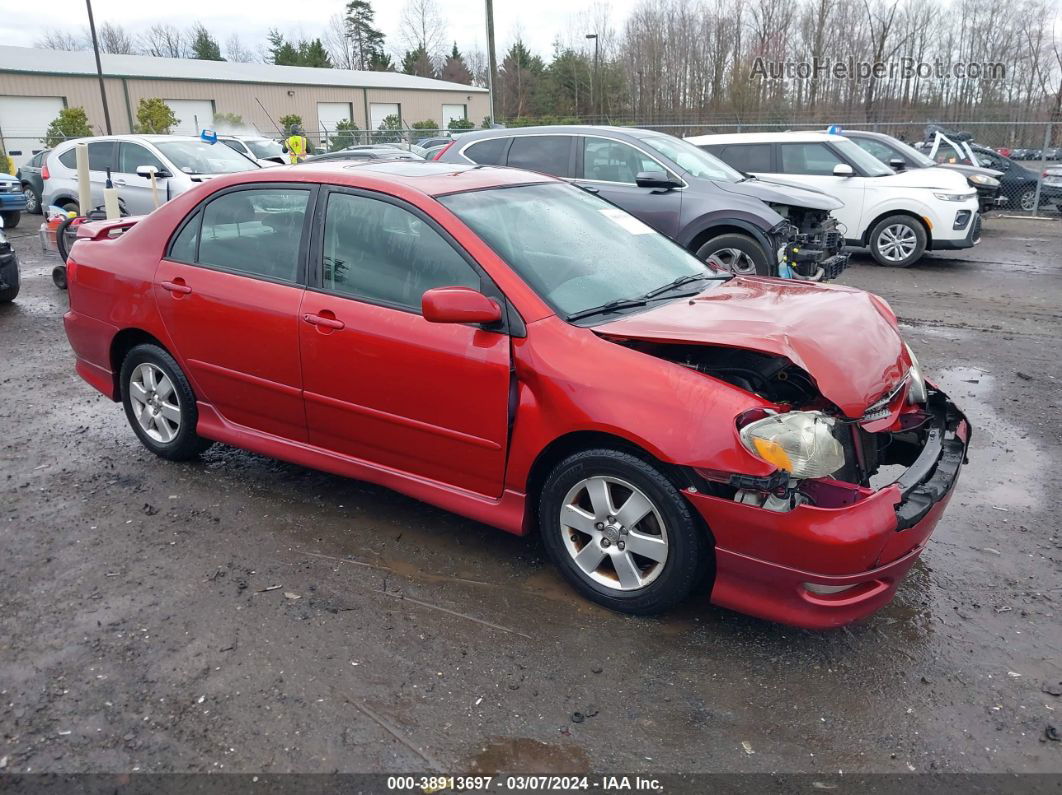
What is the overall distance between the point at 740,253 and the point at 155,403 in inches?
232

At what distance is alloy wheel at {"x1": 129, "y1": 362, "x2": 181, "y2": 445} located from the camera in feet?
15.4

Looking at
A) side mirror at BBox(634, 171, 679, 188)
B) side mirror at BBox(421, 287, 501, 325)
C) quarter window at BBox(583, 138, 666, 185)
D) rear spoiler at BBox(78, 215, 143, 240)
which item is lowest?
side mirror at BBox(421, 287, 501, 325)

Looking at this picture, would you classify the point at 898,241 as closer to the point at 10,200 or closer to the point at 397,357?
the point at 397,357

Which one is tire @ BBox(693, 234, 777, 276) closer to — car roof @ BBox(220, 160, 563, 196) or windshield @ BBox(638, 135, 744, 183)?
windshield @ BBox(638, 135, 744, 183)

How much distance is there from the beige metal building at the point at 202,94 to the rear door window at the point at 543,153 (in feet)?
82.8

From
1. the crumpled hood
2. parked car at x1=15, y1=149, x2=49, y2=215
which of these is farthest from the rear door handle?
parked car at x1=15, y1=149, x2=49, y2=215

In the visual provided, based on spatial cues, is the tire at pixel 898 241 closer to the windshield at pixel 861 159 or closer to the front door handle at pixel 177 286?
the windshield at pixel 861 159

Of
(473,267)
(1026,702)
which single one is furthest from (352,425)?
(1026,702)

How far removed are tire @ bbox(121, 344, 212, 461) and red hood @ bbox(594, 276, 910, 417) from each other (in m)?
2.57

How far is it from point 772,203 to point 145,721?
761 cm

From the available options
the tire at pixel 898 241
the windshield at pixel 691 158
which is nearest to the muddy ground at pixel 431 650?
the windshield at pixel 691 158

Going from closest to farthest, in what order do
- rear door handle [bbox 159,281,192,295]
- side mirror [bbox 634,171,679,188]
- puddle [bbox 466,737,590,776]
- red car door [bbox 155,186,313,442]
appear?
puddle [bbox 466,737,590,776] → red car door [bbox 155,186,313,442] → rear door handle [bbox 159,281,192,295] → side mirror [bbox 634,171,679,188]

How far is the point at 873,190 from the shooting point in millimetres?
11250

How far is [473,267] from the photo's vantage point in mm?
3547
